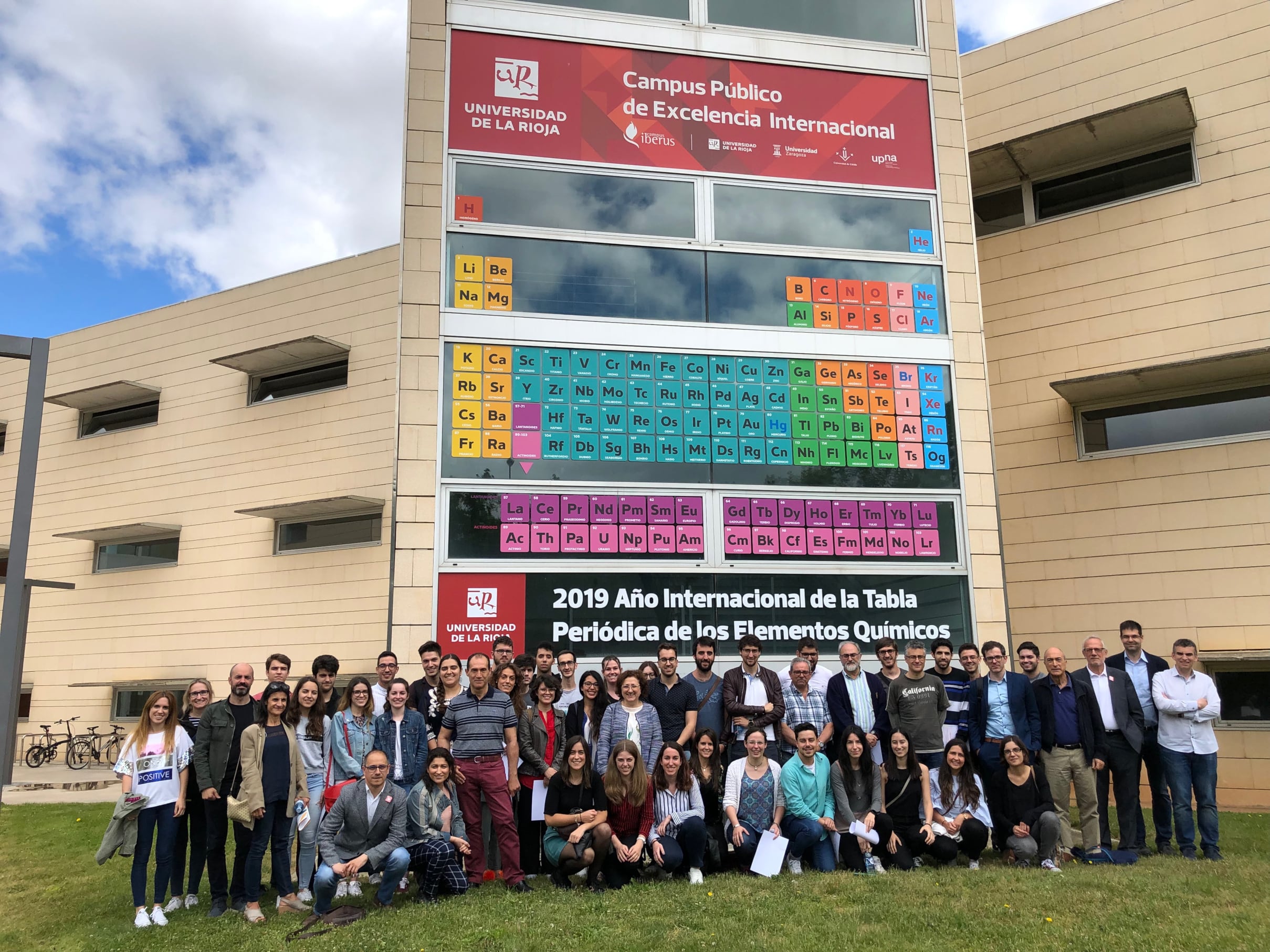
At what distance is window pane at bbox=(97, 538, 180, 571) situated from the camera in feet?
64.4

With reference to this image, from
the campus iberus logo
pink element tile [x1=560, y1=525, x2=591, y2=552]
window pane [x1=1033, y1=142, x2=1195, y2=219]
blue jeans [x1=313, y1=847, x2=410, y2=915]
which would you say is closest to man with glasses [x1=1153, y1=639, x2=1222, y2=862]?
pink element tile [x1=560, y1=525, x2=591, y2=552]

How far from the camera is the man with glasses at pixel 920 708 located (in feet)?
→ 25.0

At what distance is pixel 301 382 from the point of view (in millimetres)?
18672

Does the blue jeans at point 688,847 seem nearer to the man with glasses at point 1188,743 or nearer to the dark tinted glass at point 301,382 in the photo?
the man with glasses at point 1188,743

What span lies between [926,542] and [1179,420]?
479 cm

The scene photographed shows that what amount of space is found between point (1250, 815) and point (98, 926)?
11.0 meters

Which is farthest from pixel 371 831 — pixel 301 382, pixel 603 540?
pixel 301 382

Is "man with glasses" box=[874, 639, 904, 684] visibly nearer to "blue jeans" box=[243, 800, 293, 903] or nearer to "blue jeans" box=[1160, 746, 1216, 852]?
"blue jeans" box=[1160, 746, 1216, 852]

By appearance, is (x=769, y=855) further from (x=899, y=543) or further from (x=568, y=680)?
(x=899, y=543)

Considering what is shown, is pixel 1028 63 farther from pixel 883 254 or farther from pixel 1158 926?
A: pixel 1158 926

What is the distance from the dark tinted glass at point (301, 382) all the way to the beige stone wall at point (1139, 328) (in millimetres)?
11811

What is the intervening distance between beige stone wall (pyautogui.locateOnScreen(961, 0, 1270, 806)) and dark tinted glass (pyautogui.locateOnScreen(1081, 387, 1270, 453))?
246mm

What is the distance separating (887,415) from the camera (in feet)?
31.0

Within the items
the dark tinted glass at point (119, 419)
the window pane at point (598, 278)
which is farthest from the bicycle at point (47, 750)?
the window pane at point (598, 278)
